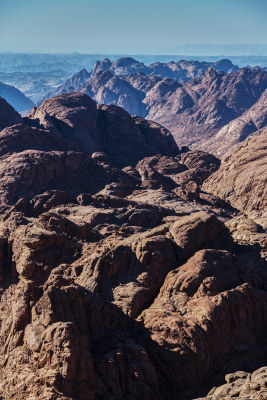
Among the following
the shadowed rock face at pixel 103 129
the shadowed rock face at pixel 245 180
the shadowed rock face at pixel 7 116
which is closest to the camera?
the shadowed rock face at pixel 245 180

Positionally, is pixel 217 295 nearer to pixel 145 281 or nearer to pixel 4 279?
pixel 145 281

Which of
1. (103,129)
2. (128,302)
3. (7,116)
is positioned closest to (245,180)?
(103,129)

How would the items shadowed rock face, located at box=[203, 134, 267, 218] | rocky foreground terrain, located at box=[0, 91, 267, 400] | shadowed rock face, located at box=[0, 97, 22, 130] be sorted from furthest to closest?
1. shadowed rock face, located at box=[0, 97, 22, 130]
2. shadowed rock face, located at box=[203, 134, 267, 218]
3. rocky foreground terrain, located at box=[0, 91, 267, 400]

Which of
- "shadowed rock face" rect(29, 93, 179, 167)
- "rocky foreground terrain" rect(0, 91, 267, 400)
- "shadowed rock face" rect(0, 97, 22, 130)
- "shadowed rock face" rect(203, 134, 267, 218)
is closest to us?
"rocky foreground terrain" rect(0, 91, 267, 400)

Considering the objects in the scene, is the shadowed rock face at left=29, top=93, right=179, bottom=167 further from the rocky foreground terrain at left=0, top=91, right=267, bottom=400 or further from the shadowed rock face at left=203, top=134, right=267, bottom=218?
the rocky foreground terrain at left=0, top=91, right=267, bottom=400

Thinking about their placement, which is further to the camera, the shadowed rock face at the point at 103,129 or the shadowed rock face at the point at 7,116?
the shadowed rock face at the point at 7,116

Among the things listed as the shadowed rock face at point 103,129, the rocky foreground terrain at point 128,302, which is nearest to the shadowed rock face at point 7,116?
the shadowed rock face at point 103,129

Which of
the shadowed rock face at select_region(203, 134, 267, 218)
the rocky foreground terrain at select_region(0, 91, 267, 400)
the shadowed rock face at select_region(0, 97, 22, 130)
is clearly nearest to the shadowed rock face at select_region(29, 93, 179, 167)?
the shadowed rock face at select_region(0, 97, 22, 130)

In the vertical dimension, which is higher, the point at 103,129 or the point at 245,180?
the point at 103,129

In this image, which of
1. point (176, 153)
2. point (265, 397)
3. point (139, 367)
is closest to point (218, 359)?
point (139, 367)

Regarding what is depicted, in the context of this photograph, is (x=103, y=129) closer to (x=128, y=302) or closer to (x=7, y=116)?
(x=7, y=116)

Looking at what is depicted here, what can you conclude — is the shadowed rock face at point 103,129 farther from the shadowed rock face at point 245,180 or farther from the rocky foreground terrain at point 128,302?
the rocky foreground terrain at point 128,302
